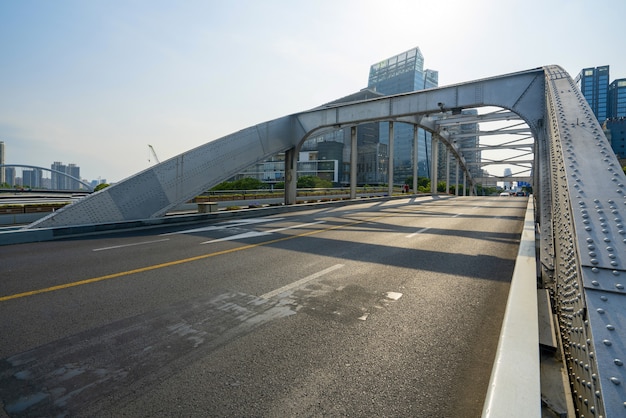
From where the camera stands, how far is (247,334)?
359 cm

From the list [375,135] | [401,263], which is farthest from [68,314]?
[375,135]

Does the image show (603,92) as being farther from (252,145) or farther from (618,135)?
(252,145)

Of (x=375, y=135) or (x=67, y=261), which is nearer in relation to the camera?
(x=67, y=261)

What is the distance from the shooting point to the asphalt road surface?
8.21 ft

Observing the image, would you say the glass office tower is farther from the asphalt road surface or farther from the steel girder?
the steel girder

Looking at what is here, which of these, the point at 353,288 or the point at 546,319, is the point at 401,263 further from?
the point at 546,319

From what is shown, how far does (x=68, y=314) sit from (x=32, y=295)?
49.1 inches

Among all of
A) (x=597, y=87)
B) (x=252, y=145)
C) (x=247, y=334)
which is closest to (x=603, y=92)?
(x=597, y=87)

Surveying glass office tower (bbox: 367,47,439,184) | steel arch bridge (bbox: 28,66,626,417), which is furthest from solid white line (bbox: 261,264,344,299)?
glass office tower (bbox: 367,47,439,184)

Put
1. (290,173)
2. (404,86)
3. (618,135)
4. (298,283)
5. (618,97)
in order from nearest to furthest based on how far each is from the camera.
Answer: (298,283) → (290,173) → (618,135) → (618,97) → (404,86)

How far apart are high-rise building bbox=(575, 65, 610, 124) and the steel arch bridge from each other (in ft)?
555

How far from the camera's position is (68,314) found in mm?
4039

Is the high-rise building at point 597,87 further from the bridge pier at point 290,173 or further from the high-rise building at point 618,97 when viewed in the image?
the bridge pier at point 290,173

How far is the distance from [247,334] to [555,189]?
4.89 m
